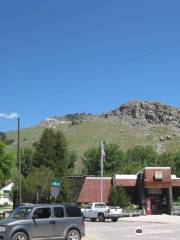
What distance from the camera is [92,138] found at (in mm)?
196875

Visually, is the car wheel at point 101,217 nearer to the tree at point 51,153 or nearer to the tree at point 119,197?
the tree at point 119,197

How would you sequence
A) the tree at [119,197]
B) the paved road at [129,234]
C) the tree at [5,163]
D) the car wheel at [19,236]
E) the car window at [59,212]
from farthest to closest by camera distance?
the tree at [5,163], the tree at [119,197], the paved road at [129,234], the car window at [59,212], the car wheel at [19,236]

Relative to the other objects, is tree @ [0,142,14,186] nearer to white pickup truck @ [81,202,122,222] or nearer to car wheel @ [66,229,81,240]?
white pickup truck @ [81,202,122,222]

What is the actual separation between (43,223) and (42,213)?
20.6 inches

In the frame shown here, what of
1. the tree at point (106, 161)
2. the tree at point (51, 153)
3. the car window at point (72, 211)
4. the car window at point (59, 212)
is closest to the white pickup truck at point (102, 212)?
the car window at point (72, 211)

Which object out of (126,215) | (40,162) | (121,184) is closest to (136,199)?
(121,184)

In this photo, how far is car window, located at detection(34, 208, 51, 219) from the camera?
24297 millimetres

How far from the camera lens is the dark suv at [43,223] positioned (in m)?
23.5

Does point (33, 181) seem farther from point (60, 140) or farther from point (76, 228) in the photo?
point (76, 228)

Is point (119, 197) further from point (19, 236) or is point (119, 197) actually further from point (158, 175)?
point (19, 236)

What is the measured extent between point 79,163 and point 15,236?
145079 mm

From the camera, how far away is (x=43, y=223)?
24078 millimetres

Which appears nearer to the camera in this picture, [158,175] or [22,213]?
[22,213]

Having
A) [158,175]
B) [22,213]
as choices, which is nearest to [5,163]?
[158,175]
